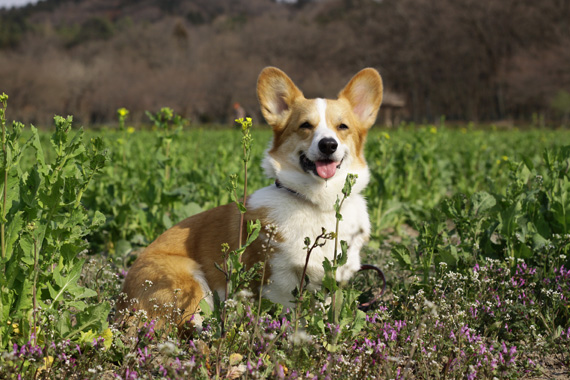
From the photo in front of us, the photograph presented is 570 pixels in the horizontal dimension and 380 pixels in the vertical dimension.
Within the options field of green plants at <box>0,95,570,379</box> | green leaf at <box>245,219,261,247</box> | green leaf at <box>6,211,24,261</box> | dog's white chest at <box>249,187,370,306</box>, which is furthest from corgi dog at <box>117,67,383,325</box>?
green leaf at <box>6,211,24,261</box>

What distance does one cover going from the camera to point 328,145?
3543mm

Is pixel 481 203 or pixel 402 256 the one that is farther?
pixel 481 203

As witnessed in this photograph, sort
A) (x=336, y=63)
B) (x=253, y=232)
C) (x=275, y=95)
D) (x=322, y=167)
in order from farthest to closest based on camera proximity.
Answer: (x=336, y=63) → (x=275, y=95) → (x=322, y=167) → (x=253, y=232)

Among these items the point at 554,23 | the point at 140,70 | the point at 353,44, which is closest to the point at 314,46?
the point at 353,44

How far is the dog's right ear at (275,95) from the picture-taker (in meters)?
4.04

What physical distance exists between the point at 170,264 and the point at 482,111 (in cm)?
6877

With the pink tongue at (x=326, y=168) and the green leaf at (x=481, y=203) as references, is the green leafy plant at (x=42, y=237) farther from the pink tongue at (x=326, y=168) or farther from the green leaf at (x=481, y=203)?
the green leaf at (x=481, y=203)

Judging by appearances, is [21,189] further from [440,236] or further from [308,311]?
[440,236]

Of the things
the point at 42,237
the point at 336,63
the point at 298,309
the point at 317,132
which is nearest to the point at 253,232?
the point at 298,309

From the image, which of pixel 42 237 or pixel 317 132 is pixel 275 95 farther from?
pixel 42 237

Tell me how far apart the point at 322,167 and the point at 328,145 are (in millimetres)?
192

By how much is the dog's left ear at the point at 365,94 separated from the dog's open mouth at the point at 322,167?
2.52 feet

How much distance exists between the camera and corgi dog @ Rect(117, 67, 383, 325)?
3.35m

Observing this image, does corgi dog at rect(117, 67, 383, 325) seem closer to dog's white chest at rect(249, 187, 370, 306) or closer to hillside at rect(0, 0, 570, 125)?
dog's white chest at rect(249, 187, 370, 306)
